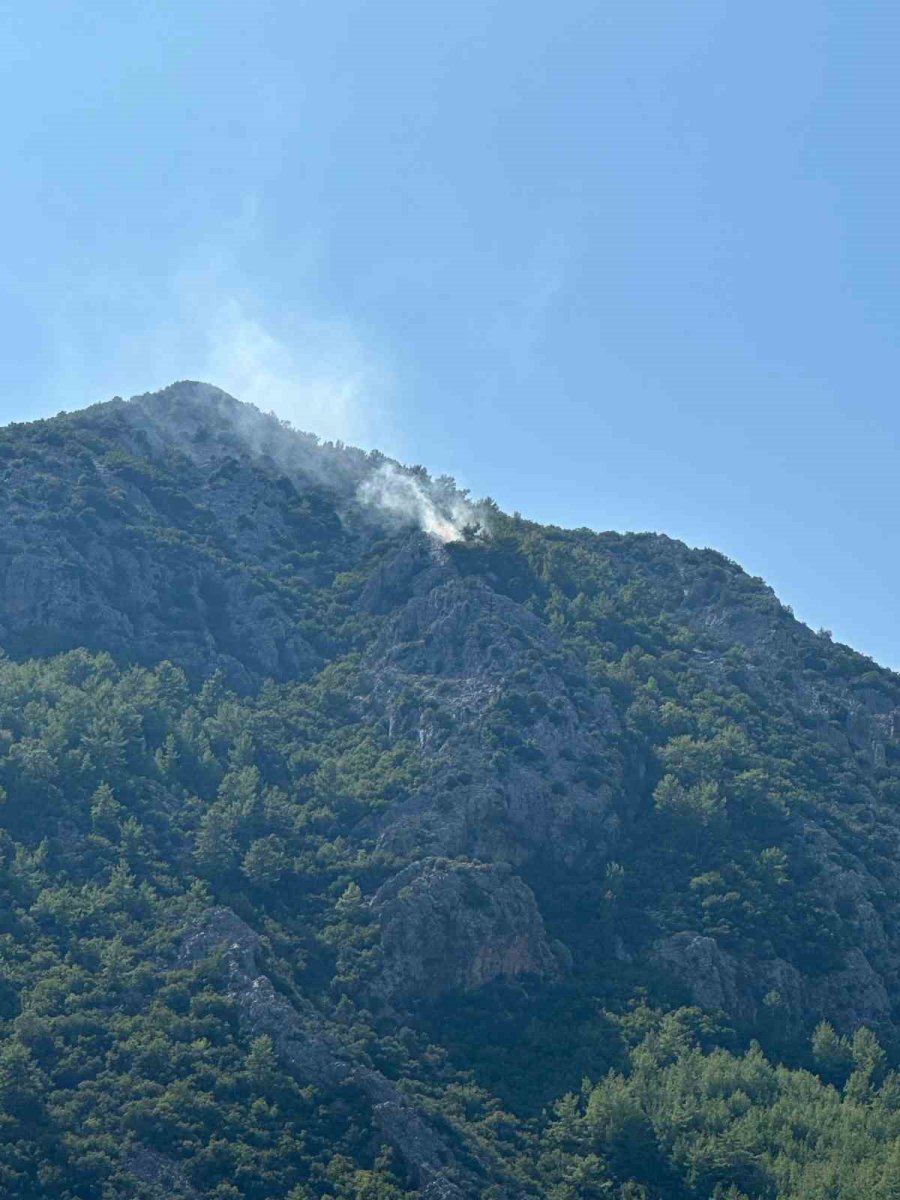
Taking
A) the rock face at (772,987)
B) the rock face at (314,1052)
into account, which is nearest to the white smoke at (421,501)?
the rock face at (772,987)

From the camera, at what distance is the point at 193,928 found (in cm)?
9419

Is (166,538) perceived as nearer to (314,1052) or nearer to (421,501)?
(421,501)

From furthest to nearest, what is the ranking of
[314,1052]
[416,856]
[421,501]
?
[421,501], [416,856], [314,1052]

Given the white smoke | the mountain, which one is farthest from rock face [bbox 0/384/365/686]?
the white smoke

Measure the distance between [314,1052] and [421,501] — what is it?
243 feet

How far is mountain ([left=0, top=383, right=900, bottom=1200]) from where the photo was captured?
3319 inches

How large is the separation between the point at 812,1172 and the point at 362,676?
54.7 metres

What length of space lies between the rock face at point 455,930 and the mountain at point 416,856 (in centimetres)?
19

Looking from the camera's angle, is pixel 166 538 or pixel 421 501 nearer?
pixel 166 538

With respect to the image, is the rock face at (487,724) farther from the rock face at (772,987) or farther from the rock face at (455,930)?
the rock face at (772,987)

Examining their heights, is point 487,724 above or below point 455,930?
above

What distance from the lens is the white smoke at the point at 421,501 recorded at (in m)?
146

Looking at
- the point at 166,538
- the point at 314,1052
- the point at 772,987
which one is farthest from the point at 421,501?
the point at 314,1052

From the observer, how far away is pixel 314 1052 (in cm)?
8744
